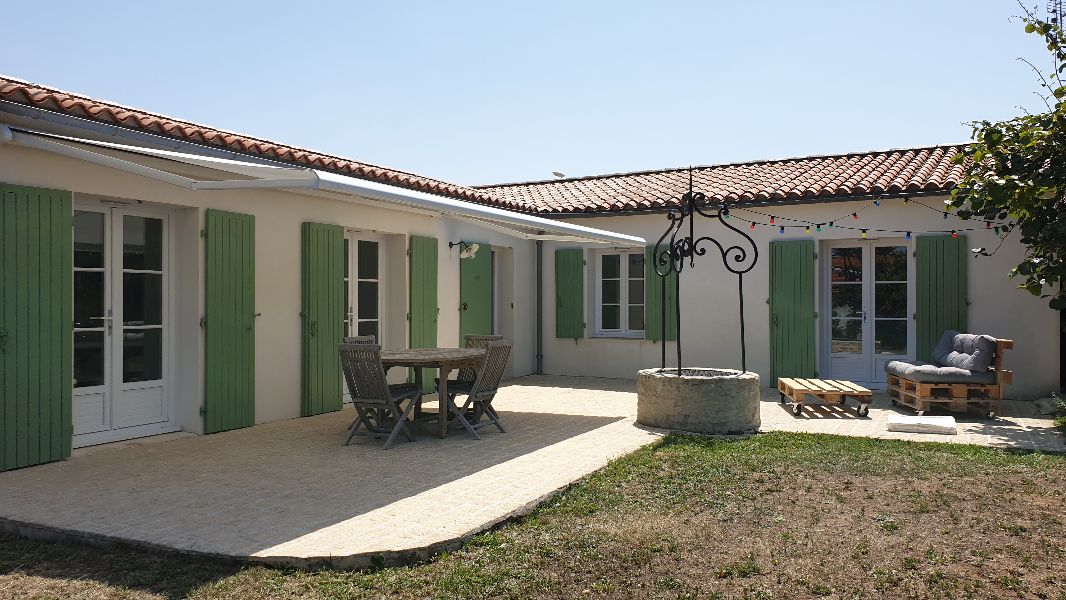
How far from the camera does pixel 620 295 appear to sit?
1177cm

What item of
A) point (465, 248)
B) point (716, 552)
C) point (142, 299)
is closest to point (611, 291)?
point (465, 248)

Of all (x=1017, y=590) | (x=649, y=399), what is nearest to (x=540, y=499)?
(x=1017, y=590)

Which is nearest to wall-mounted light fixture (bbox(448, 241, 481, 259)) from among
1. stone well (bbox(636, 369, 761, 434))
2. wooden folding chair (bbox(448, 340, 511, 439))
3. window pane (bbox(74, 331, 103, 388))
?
wooden folding chair (bbox(448, 340, 511, 439))

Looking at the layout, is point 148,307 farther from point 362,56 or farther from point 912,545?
point 912,545

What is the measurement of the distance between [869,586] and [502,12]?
7310mm

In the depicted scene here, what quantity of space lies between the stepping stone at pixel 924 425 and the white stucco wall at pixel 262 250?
17.2 ft

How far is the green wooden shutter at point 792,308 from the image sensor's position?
1014cm

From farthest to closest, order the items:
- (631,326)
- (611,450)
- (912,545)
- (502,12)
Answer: (631,326), (502,12), (611,450), (912,545)

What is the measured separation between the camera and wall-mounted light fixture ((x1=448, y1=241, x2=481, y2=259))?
34.6 ft

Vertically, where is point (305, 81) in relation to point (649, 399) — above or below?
above

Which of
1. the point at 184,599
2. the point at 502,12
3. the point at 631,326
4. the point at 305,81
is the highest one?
the point at 502,12

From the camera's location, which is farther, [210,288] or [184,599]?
[210,288]

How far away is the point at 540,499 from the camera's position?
4688mm

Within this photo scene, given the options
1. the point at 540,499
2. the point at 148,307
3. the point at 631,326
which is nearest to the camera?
the point at 540,499
